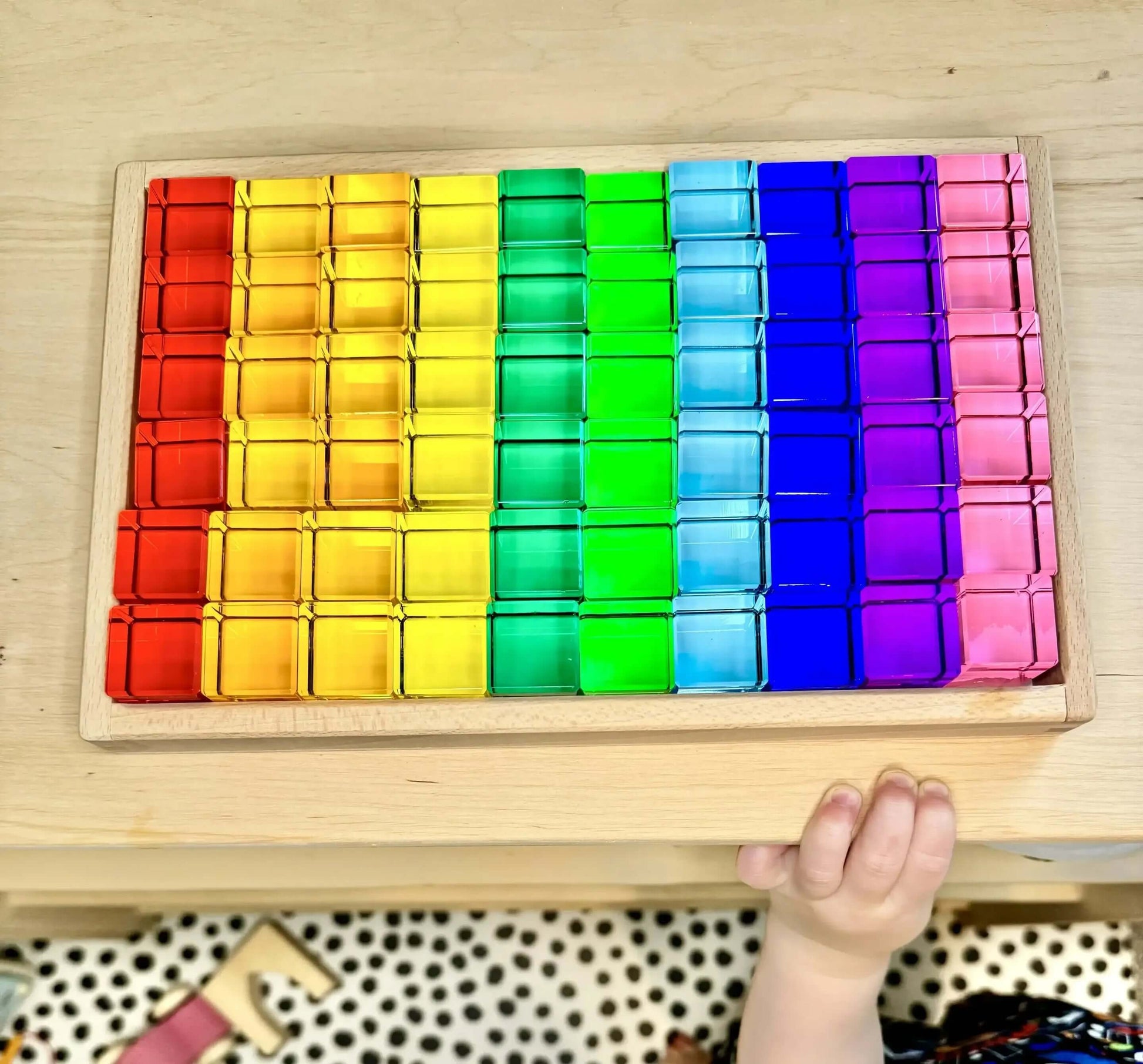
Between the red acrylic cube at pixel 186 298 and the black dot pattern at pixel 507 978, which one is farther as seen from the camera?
the black dot pattern at pixel 507 978

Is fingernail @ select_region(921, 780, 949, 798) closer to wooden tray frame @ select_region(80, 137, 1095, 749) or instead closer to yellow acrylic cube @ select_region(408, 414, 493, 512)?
wooden tray frame @ select_region(80, 137, 1095, 749)

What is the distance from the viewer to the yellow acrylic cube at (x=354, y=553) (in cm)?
55

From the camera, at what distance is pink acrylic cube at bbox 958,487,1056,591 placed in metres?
0.54

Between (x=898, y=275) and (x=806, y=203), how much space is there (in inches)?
2.8

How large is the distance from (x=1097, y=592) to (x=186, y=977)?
0.85 m

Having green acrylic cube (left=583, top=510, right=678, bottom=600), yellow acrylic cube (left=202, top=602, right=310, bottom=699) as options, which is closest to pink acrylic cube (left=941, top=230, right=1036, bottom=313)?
green acrylic cube (left=583, top=510, right=678, bottom=600)

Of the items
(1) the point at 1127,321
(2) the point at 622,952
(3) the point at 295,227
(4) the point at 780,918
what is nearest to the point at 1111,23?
(1) the point at 1127,321

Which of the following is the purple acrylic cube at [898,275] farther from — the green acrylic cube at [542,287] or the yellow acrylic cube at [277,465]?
the yellow acrylic cube at [277,465]

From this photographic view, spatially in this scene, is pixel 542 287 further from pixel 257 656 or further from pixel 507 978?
pixel 507 978

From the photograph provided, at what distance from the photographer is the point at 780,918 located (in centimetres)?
70

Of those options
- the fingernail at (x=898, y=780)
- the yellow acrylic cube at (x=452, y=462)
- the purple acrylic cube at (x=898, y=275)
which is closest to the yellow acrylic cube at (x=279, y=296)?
the yellow acrylic cube at (x=452, y=462)

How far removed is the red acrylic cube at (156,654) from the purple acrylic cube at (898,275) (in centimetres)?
43

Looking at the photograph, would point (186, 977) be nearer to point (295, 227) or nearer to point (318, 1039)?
point (318, 1039)

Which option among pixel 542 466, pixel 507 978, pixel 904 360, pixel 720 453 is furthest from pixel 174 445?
pixel 507 978
